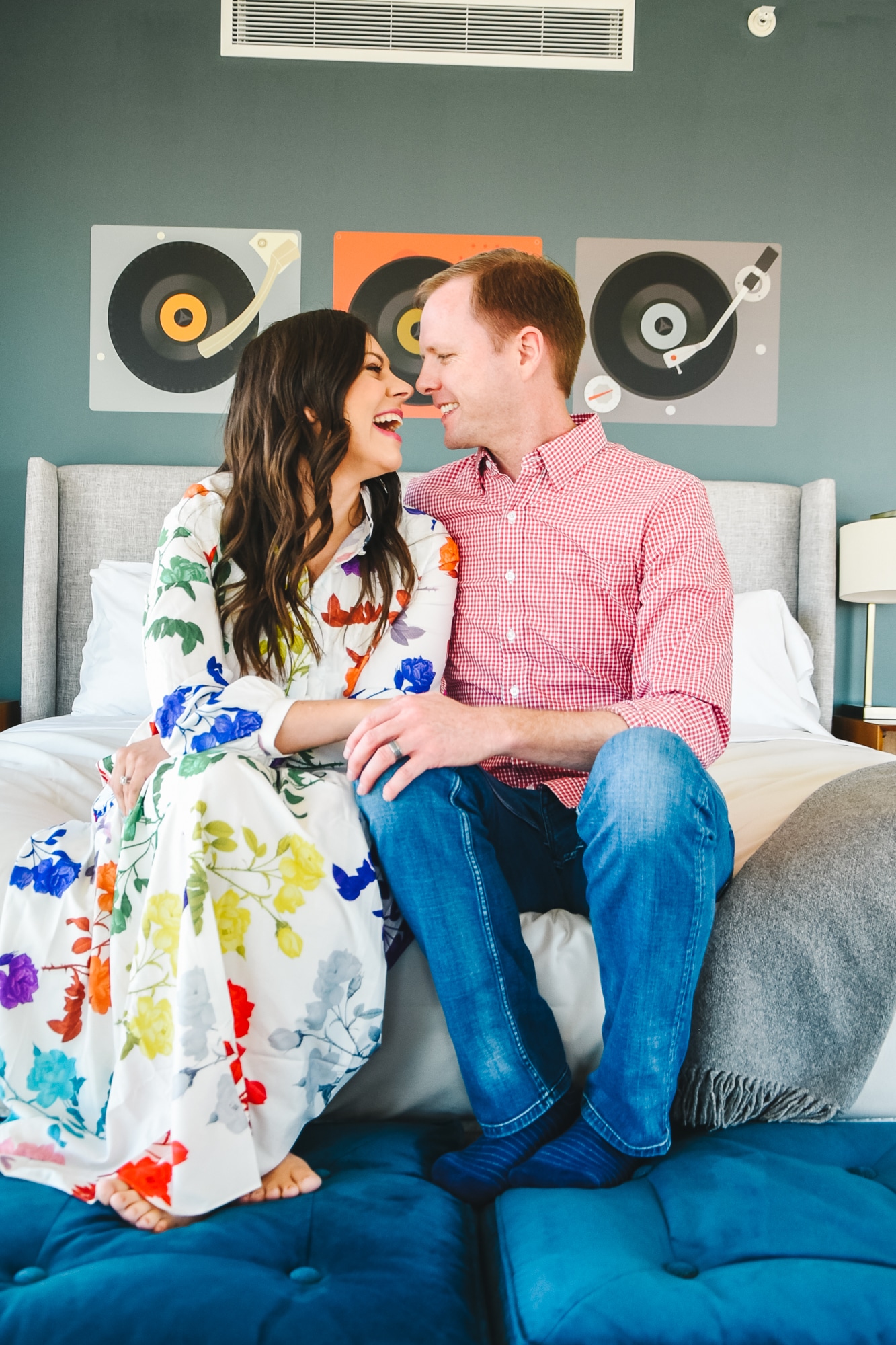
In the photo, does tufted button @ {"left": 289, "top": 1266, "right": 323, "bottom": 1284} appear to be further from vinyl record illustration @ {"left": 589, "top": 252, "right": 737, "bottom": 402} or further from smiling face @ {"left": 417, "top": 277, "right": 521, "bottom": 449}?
vinyl record illustration @ {"left": 589, "top": 252, "right": 737, "bottom": 402}

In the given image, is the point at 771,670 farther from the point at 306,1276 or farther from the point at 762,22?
the point at 306,1276

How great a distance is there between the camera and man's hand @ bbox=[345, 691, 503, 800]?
3.71ft

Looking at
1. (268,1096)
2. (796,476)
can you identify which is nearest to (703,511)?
(268,1096)

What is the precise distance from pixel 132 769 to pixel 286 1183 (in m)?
0.52

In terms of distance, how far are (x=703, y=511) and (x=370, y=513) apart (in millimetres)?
512

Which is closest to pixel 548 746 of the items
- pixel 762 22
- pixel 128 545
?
pixel 128 545

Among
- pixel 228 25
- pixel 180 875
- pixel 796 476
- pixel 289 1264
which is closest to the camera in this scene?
pixel 289 1264

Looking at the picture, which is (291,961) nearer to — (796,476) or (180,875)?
(180,875)

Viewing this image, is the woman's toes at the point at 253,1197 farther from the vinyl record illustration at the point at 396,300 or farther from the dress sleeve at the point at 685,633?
the vinyl record illustration at the point at 396,300

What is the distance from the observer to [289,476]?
1459 millimetres

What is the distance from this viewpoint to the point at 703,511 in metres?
1.48

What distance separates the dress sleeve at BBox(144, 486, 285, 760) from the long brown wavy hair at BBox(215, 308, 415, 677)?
0.05 metres

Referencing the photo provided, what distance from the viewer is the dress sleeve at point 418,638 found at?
55.7 inches

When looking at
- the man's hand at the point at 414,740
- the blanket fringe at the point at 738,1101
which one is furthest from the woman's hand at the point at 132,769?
the blanket fringe at the point at 738,1101
